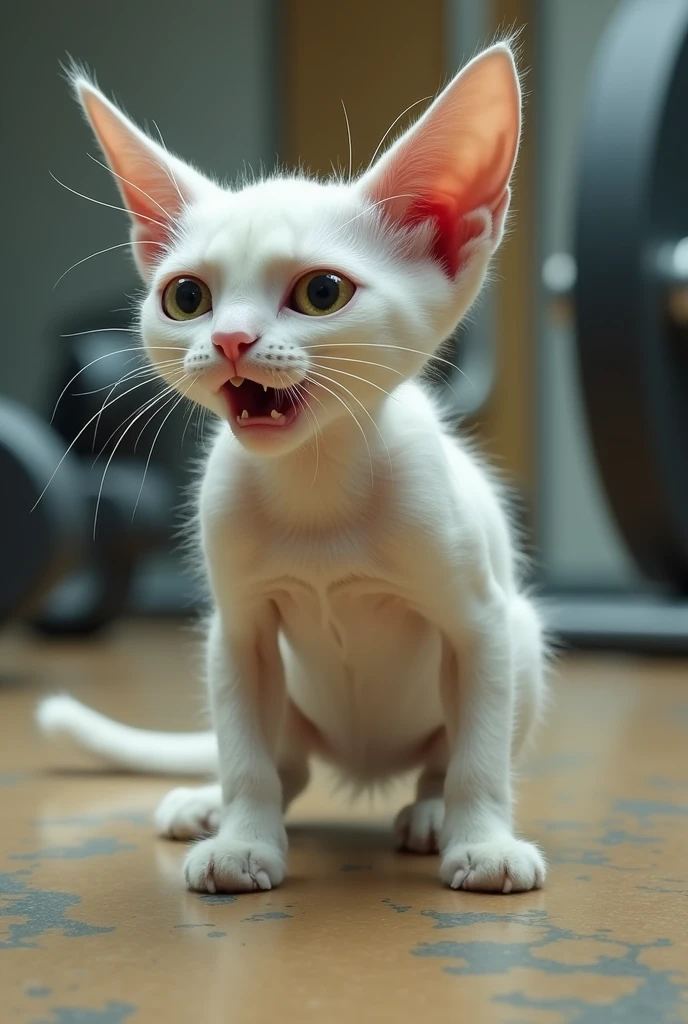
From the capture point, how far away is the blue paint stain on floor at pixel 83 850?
4.50 feet

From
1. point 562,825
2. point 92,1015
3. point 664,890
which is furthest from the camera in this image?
point 562,825

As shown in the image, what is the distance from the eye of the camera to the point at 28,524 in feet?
9.55

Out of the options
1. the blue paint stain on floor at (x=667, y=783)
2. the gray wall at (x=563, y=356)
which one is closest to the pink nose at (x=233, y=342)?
the blue paint stain on floor at (x=667, y=783)

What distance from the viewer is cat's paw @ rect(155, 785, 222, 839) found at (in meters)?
1.46

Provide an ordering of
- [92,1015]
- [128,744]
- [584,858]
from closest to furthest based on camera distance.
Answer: [92,1015], [584,858], [128,744]

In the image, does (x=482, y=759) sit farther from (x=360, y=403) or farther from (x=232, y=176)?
(x=232, y=176)

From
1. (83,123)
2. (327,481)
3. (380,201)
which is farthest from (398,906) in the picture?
(83,123)

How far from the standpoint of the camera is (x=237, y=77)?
597 cm

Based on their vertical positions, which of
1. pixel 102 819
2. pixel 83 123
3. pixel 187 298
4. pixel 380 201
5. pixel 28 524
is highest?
pixel 83 123

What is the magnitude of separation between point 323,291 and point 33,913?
587 mm

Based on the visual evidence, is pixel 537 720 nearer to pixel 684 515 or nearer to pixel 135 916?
pixel 135 916

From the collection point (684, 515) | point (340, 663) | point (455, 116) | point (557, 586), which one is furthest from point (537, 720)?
point (557, 586)

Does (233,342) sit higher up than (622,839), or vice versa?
(233,342)

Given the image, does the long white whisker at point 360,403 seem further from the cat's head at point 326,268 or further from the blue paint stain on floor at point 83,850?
the blue paint stain on floor at point 83,850
